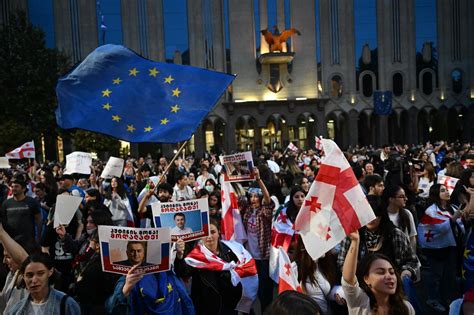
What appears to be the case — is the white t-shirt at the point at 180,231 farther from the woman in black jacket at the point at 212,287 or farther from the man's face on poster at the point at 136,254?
the man's face on poster at the point at 136,254

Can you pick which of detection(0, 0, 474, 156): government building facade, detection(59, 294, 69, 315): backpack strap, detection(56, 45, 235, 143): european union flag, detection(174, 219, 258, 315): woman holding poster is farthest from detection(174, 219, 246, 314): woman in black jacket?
detection(0, 0, 474, 156): government building facade

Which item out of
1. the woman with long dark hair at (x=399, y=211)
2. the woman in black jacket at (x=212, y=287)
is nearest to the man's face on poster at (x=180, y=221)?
the woman in black jacket at (x=212, y=287)

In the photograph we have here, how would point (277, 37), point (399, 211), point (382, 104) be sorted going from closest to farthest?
point (399, 211) → point (382, 104) → point (277, 37)

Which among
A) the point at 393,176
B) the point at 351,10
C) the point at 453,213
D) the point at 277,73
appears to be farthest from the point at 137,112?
the point at 351,10

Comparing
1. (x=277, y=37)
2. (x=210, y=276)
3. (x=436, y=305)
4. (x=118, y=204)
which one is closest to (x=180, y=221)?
(x=210, y=276)

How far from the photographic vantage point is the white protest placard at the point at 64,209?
5.24 metres

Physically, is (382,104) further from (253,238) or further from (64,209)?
(64,209)

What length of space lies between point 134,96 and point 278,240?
2.35 m

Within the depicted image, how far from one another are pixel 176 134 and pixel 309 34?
34.3 meters

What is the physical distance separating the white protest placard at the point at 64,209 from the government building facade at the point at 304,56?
31.3m

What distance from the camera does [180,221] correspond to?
443 cm

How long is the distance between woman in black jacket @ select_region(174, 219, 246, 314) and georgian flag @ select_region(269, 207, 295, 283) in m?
0.42

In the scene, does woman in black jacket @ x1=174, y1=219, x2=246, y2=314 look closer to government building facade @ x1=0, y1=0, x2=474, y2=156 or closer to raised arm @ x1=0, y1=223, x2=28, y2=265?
raised arm @ x1=0, y1=223, x2=28, y2=265

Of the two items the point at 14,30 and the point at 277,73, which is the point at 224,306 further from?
the point at 277,73
